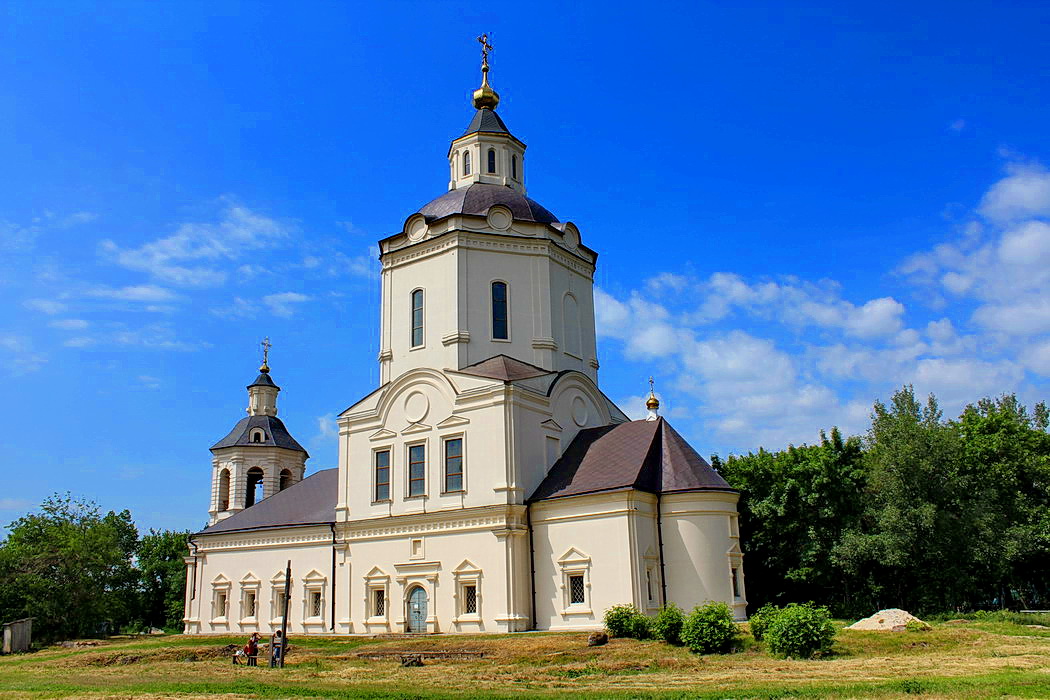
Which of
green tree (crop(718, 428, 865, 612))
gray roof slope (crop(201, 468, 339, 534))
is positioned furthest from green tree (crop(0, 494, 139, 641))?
green tree (crop(718, 428, 865, 612))

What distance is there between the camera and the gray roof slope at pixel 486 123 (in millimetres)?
36531

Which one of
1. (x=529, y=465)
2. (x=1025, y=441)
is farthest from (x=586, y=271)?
(x=1025, y=441)

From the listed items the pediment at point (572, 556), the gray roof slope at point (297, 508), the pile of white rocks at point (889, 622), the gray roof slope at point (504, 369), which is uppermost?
the gray roof slope at point (504, 369)

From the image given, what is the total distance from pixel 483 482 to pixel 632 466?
16.6ft

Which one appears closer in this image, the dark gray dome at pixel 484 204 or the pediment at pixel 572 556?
the pediment at pixel 572 556

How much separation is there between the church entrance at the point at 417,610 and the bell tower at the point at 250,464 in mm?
15627

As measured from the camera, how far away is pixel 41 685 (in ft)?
62.7

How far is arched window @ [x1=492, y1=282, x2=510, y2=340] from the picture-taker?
32.2 meters

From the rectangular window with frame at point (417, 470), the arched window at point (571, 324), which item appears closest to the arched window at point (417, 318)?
the rectangular window with frame at point (417, 470)

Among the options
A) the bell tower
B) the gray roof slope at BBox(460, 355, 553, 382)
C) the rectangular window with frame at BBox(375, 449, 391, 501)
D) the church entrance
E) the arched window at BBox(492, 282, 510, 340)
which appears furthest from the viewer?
the bell tower

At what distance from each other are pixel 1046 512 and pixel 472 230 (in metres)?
25.5

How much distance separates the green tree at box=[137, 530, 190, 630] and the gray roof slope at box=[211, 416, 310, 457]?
19282 mm

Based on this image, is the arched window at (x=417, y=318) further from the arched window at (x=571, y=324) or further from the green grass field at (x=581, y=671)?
the green grass field at (x=581, y=671)

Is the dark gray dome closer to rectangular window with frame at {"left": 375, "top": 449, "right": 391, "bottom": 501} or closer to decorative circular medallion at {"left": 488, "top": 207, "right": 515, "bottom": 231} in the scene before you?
decorative circular medallion at {"left": 488, "top": 207, "right": 515, "bottom": 231}
